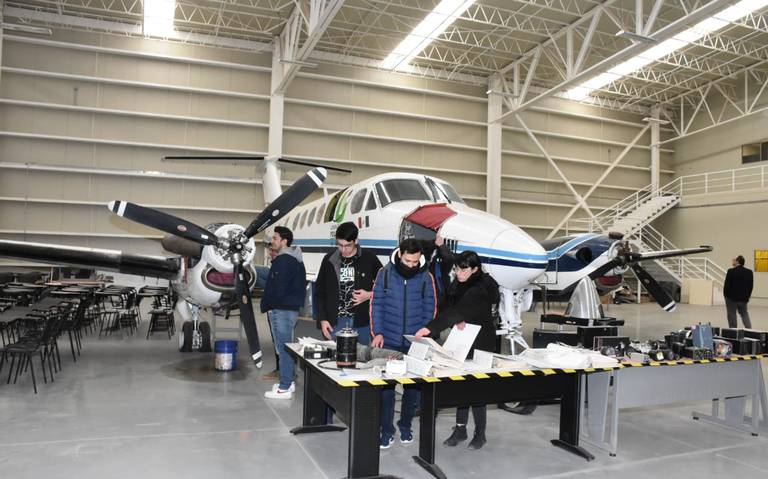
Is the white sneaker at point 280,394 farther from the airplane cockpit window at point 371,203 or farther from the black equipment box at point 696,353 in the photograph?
the black equipment box at point 696,353

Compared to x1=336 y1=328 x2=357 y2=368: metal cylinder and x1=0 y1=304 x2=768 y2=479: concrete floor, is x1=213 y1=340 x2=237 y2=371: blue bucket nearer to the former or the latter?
x1=0 y1=304 x2=768 y2=479: concrete floor

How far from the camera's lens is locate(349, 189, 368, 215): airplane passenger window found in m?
10.2

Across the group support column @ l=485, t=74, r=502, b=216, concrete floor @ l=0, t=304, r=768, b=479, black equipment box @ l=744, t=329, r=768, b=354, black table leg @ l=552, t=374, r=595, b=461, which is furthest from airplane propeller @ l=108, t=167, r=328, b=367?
support column @ l=485, t=74, r=502, b=216

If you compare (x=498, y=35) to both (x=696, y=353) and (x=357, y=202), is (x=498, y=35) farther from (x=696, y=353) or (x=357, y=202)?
(x=696, y=353)

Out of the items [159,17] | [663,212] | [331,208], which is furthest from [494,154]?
[331,208]

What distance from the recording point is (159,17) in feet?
72.5

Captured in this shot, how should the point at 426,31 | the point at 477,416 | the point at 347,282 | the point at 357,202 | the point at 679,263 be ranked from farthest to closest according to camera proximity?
1. the point at 679,263
2. the point at 426,31
3. the point at 357,202
4. the point at 347,282
5. the point at 477,416

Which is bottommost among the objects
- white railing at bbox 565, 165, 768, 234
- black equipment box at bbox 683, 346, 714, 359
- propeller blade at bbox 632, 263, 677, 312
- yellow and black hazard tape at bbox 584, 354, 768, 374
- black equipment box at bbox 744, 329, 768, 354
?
yellow and black hazard tape at bbox 584, 354, 768, 374

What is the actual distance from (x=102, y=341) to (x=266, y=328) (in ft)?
12.7

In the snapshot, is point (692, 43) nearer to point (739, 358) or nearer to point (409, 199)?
point (409, 199)

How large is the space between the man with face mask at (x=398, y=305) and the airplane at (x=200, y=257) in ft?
9.91

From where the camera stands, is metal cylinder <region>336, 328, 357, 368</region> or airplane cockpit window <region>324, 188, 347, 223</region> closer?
metal cylinder <region>336, 328, 357, 368</region>

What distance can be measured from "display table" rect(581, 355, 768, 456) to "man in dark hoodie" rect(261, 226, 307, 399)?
3.40m

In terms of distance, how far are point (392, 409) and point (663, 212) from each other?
28.3 m
